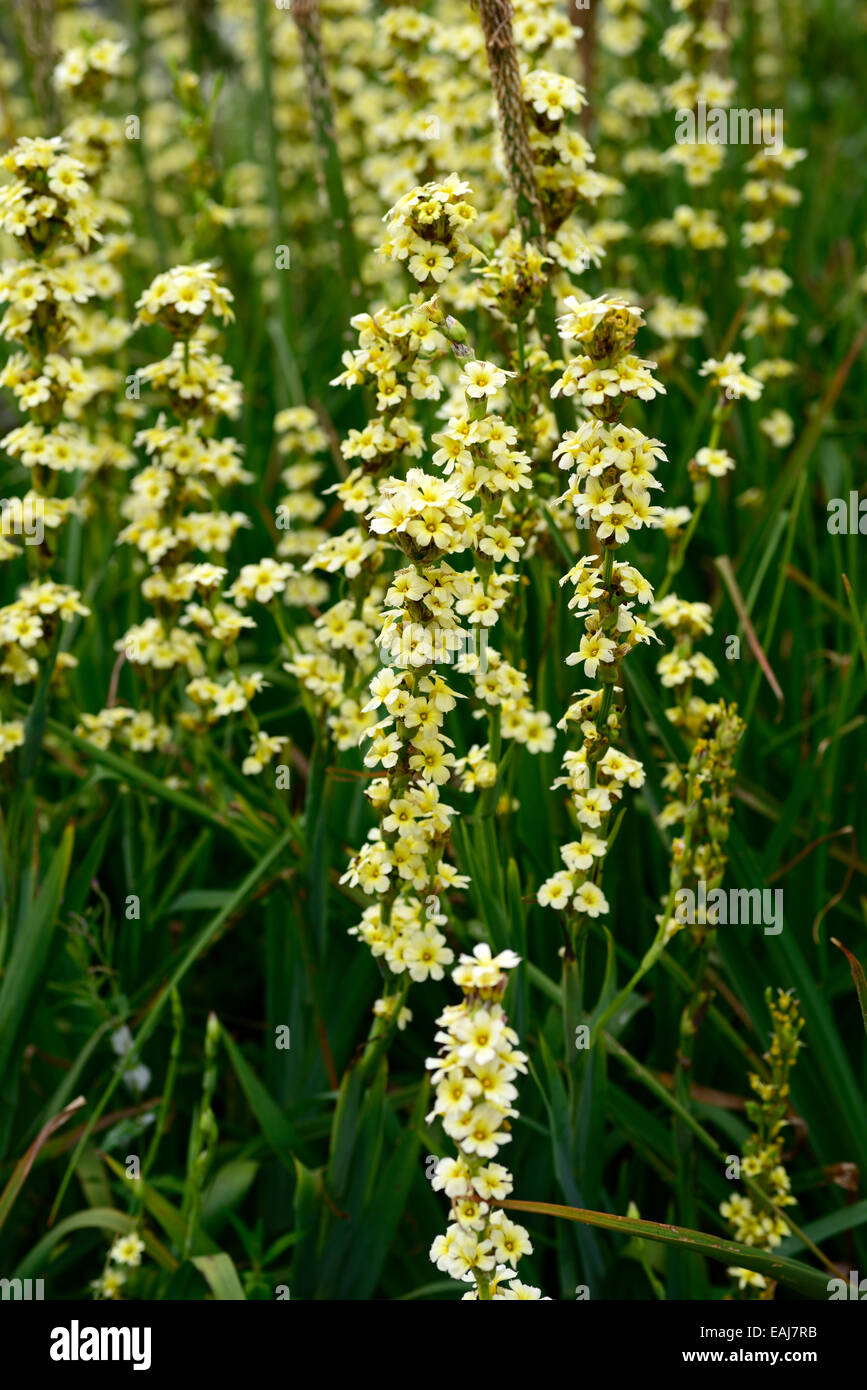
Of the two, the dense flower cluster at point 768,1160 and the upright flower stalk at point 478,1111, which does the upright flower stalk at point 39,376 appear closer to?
the upright flower stalk at point 478,1111

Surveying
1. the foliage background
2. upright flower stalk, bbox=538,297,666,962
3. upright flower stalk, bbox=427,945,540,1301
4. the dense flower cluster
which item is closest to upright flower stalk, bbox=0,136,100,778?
the foliage background

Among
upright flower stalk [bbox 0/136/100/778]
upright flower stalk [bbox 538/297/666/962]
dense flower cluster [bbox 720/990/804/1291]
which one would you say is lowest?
dense flower cluster [bbox 720/990/804/1291]

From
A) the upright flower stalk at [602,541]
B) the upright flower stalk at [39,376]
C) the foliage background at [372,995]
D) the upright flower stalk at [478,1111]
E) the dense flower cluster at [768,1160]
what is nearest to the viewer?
the upright flower stalk at [478,1111]

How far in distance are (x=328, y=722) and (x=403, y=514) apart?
100cm

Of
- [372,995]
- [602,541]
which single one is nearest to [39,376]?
[602,541]

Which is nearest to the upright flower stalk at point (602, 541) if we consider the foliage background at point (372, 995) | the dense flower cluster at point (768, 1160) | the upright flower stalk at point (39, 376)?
the foliage background at point (372, 995)

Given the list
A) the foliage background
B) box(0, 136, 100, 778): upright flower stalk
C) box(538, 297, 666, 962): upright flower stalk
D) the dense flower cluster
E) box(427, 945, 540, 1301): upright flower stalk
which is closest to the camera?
box(427, 945, 540, 1301): upright flower stalk

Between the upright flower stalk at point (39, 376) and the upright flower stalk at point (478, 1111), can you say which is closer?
the upright flower stalk at point (478, 1111)

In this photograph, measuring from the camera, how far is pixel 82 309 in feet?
15.5

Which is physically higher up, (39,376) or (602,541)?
(39,376)

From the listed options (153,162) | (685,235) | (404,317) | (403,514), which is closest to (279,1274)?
(403,514)

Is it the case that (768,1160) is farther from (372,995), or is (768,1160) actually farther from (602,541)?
(602,541)

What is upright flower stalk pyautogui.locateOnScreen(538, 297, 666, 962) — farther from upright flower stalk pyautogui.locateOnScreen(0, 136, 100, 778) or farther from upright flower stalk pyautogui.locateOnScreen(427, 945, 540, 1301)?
upright flower stalk pyautogui.locateOnScreen(0, 136, 100, 778)

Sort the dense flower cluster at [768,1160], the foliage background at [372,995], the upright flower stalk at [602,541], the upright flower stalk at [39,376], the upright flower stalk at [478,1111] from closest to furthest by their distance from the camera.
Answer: the upright flower stalk at [478,1111] < the upright flower stalk at [602,541] < the dense flower cluster at [768,1160] < the foliage background at [372,995] < the upright flower stalk at [39,376]
